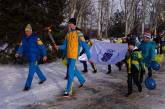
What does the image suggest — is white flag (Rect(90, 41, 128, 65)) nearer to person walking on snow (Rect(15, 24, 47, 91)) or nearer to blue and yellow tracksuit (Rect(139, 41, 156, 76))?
blue and yellow tracksuit (Rect(139, 41, 156, 76))

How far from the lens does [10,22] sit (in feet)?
49.5

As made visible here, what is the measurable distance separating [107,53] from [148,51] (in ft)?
13.0

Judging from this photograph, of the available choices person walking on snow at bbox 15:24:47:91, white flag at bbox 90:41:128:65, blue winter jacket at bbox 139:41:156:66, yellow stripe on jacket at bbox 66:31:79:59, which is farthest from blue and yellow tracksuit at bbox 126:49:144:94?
white flag at bbox 90:41:128:65

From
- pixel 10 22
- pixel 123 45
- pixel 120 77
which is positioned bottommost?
pixel 120 77

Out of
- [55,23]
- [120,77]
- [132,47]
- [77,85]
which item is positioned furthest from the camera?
[55,23]

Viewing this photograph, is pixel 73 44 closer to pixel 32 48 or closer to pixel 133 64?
pixel 32 48

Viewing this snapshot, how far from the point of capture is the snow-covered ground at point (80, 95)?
859 centimetres

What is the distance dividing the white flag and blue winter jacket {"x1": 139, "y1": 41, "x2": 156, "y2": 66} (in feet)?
11.0

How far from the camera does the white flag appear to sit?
1451 centimetres

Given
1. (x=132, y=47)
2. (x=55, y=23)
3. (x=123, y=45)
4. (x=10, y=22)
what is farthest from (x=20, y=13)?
(x=132, y=47)

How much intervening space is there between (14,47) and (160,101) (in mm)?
7991

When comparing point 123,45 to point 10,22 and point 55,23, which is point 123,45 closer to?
point 55,23

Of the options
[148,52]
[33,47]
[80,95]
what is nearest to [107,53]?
[148,52]

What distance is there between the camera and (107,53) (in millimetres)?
14695
